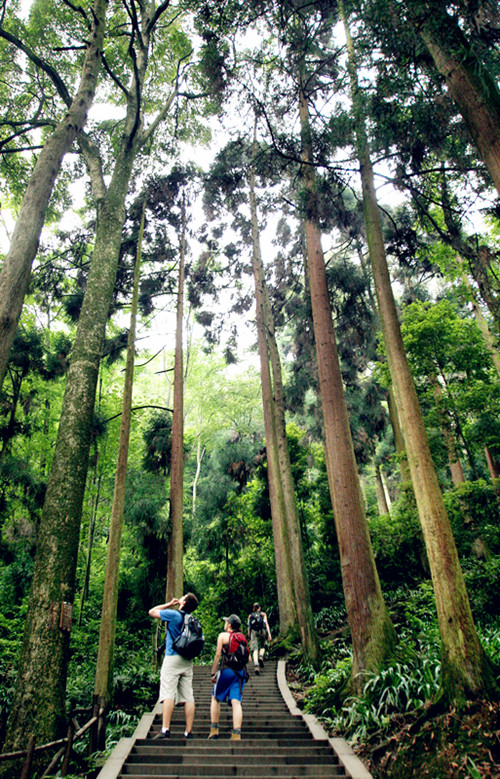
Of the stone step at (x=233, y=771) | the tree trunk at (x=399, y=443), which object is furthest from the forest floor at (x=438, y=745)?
the tree trunk at (x=399, y=443)

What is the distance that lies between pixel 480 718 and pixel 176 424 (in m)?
8.64

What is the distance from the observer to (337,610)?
13.6 m

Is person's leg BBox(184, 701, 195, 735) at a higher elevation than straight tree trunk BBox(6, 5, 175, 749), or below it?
below

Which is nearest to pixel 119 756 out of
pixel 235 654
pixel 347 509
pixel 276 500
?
pixel 235 654

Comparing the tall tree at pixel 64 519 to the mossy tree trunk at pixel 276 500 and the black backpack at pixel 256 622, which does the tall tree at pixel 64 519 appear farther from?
the mossy tree trunk at pixel 276 500

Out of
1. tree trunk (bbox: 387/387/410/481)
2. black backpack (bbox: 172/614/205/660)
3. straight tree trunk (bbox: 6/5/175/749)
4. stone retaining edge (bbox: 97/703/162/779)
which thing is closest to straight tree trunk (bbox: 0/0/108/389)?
straight tree trunk (bbox: 6/5/175/749)

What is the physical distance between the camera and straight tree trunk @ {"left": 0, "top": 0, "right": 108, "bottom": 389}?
196 inches

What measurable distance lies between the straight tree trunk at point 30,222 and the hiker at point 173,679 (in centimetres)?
376

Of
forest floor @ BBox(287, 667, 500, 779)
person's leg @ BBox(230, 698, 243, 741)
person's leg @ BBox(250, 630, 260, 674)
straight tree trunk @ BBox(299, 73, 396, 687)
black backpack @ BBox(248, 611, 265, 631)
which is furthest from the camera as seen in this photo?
black backpack @ BBox(248, 611, 265, 631)

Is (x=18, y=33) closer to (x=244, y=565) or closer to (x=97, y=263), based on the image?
(x=97, y=263)

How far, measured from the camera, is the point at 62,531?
5.52m

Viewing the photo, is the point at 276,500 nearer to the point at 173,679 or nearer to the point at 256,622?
the point at 256,622

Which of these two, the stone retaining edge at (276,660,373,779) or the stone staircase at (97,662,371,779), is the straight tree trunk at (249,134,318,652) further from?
the stone staircase at (97,662,371,779)

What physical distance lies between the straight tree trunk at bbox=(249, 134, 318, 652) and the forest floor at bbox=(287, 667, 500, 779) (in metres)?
5.28
